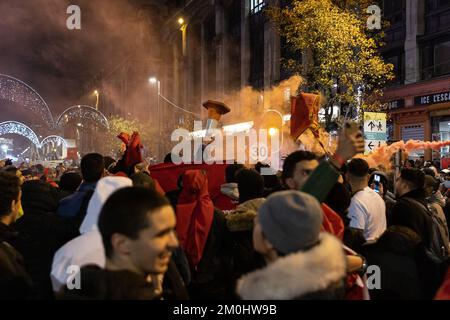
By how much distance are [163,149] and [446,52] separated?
3528cm

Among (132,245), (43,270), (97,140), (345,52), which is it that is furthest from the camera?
(97,140)

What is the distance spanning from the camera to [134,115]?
8025 centimetres

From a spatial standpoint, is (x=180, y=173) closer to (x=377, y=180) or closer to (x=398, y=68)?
(x=377, y=180)

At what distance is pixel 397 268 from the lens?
439cm

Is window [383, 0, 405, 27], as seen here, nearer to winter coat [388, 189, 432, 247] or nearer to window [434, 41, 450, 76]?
window [434, 41, 450, 76]

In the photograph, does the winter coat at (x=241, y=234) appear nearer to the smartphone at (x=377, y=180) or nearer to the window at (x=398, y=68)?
the smartphone at (x=377, y=180)

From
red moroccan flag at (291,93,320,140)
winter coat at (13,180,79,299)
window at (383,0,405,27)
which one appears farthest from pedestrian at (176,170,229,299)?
window at (383,0,405,27)

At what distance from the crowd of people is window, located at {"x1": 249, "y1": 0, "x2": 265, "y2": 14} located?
32315 millimetres

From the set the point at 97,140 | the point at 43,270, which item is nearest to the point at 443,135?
the point at 43,270

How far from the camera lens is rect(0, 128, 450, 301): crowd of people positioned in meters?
2.19

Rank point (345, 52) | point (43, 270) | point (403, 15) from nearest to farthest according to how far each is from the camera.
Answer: point (43, 270) → point (345, 52) → point (403, 15)

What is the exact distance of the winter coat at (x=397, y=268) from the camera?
14.4ft

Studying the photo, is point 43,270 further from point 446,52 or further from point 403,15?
point 403,15

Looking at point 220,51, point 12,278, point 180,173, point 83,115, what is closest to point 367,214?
point 180,173
